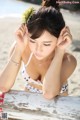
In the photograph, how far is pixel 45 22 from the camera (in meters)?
1.74

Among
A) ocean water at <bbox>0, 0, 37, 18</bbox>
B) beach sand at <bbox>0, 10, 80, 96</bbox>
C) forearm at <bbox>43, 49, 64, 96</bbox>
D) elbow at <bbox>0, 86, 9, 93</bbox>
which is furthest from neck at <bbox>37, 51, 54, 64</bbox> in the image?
ocean water at <bbox>0, 0, 37, 18</bbox>

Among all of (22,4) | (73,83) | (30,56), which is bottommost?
(73,83)

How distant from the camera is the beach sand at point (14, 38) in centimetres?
398

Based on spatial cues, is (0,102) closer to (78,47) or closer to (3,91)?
(3,91)

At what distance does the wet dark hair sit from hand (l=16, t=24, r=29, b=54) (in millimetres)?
29

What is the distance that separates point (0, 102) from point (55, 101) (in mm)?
260

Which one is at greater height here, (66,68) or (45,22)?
(45,22)

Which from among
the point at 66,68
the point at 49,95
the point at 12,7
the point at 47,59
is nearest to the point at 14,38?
the point at 12,7

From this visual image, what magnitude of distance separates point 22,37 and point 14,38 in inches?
145

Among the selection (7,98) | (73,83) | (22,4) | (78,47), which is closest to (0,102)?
(7,98)

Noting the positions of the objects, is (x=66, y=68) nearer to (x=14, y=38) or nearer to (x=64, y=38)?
(x=64, y=38)

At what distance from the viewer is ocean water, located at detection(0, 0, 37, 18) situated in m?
7.12

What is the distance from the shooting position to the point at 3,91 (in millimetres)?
1668

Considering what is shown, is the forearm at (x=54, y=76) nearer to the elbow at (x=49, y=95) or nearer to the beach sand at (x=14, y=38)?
the elbow at (x=49, y=95)
